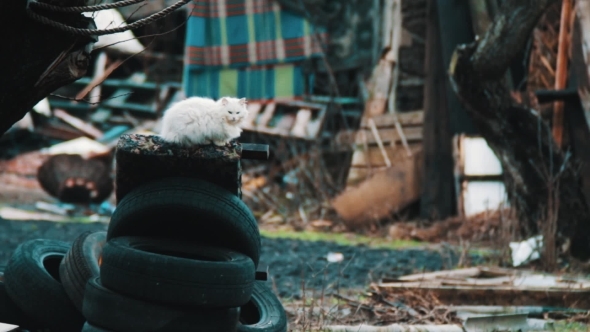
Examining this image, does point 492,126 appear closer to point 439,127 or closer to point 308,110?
point 439,127

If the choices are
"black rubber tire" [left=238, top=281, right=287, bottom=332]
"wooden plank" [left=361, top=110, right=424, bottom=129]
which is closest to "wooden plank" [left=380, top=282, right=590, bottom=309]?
"black rubber tire" [left=238, top=281, right=287, bottom=332]

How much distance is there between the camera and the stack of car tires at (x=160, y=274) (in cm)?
397

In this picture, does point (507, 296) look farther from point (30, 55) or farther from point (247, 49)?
point (247, 49)

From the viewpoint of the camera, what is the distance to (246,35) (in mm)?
16562

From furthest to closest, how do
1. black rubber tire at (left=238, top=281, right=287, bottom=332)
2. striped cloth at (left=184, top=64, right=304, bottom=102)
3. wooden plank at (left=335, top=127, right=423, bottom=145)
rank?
striped cloth at (left=184, top=64, right=304, bottom=102), wooden plank at (left=335, top=127, right=423, bottom=145), black rubber tire at (left=238, top=281, right=287, bottom=332)

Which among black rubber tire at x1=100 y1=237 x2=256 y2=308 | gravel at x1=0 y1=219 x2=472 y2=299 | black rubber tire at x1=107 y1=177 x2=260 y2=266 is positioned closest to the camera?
black rubber tire at x1=100 y1=237 x2=256 y2=308

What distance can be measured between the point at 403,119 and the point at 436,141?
4.41ft

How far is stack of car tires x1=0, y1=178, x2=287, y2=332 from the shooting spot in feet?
13.0

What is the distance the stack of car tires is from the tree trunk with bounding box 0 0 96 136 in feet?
2.29

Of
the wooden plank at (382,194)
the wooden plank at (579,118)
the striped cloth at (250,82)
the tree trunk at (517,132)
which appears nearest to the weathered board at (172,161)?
the tree trunk at (517,132)

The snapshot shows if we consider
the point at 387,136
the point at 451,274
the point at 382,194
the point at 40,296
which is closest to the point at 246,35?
the point at 387,136

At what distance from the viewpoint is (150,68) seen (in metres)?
20.5

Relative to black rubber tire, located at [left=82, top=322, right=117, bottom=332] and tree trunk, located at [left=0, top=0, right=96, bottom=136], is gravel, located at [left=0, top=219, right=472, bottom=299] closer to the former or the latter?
black rubber tire, located at [left=82, top=322, right=117, bottom=332]

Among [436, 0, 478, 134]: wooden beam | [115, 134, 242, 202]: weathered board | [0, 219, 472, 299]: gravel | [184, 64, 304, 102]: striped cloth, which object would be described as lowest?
[0, 219, 472, 299]: gravel
